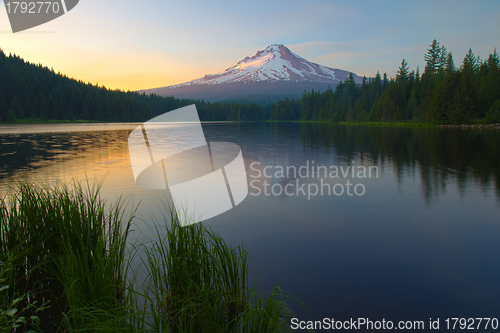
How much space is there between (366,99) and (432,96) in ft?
105

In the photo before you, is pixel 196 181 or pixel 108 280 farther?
pixel 196 181

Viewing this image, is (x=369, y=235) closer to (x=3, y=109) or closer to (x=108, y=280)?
(x=108, y=280)

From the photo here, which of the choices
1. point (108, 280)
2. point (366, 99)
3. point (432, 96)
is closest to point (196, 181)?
point (108, 280)

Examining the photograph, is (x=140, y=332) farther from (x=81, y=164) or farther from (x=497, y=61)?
(x=497, y=61)

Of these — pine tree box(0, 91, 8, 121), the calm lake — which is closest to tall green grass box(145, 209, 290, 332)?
the calm lake

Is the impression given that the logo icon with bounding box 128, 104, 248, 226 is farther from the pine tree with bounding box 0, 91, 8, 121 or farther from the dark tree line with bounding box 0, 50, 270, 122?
the dark tree line with bounding box 0, 50, 270, 122

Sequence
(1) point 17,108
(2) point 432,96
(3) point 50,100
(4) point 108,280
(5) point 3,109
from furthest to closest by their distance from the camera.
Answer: (3) point 50,100
(1) point 17,108
(5) point 3,109
(2) point 432,96
(4) point 108,280

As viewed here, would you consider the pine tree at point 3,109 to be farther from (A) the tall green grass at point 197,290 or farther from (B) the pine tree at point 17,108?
(A) the tall green grass at point 197,290

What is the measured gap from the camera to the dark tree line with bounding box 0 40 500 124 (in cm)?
6494

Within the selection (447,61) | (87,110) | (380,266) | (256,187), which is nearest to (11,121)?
(87,110)

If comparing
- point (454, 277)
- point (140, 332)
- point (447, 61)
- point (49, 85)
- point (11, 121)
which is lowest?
point (454, 277)

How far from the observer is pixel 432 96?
72.4m

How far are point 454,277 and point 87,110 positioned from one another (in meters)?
149

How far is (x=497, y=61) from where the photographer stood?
84.5 m
